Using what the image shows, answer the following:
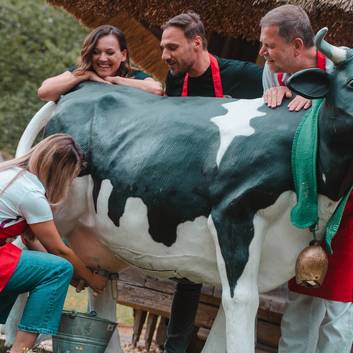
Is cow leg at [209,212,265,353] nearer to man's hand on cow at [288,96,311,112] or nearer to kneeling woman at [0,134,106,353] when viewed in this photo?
man's hand on cow at [288,96,311,112]

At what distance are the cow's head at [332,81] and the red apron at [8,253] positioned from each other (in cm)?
172

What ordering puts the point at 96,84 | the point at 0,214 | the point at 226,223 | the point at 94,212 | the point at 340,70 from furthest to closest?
1. the point at 96,84
2. the point at 94,212
3. the point at 0,214
4. the point at 226,223
5. the point at 340,70

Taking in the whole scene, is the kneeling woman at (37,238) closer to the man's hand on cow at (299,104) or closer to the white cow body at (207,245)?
the white cow body at (207,245)

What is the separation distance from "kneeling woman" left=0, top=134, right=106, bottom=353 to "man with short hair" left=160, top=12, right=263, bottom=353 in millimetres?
837

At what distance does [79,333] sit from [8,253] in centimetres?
63

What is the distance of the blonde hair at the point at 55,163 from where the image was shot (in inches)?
198

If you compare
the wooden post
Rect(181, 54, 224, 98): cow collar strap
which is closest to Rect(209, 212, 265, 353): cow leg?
Rect(181, 54, 224, 98): cow collar strap

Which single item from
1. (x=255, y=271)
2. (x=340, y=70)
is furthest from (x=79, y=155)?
(x=340, y=70)

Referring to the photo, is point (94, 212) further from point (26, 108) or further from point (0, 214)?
point (26, 108)

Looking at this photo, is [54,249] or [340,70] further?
[54,249]

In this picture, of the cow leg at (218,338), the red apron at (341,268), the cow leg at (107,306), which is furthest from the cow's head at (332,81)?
the cow leg at (107,306)

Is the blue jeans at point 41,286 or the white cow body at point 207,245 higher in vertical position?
the white cow body at point 207,245

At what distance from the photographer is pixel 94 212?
5.29 m

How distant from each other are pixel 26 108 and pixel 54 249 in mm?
13822
